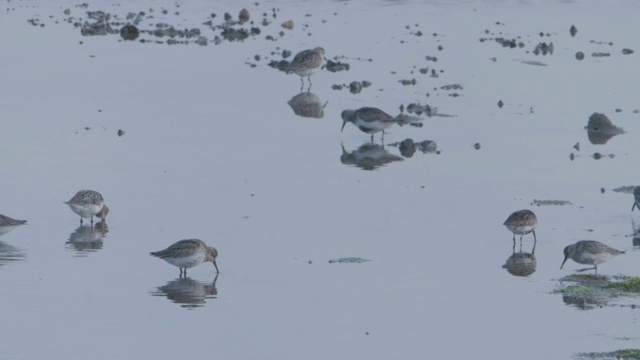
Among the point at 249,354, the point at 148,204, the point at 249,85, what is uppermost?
the point at 249,85

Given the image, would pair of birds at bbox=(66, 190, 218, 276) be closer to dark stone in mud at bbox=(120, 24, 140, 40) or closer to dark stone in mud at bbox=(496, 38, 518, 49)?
dark stone in mud at bbox=(496, 38, 518, 49)

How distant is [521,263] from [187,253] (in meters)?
4.75

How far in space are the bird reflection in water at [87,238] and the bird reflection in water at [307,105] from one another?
10093 millimetres

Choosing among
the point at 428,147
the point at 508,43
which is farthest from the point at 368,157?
the point at 508,43

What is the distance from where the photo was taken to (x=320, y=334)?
16.5 metres

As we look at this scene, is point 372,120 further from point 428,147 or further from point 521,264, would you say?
point 521,264

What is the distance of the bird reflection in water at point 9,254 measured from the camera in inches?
776

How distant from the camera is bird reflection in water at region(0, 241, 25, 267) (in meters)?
19.7

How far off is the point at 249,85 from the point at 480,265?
1530 centimetres

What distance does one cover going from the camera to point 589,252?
19078mm

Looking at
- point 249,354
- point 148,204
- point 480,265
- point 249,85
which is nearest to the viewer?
point 249,354

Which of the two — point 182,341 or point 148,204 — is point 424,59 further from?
point 182,341

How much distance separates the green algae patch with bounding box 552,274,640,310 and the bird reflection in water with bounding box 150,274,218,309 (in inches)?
179

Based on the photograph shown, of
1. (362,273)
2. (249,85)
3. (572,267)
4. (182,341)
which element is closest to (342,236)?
(362,273)
